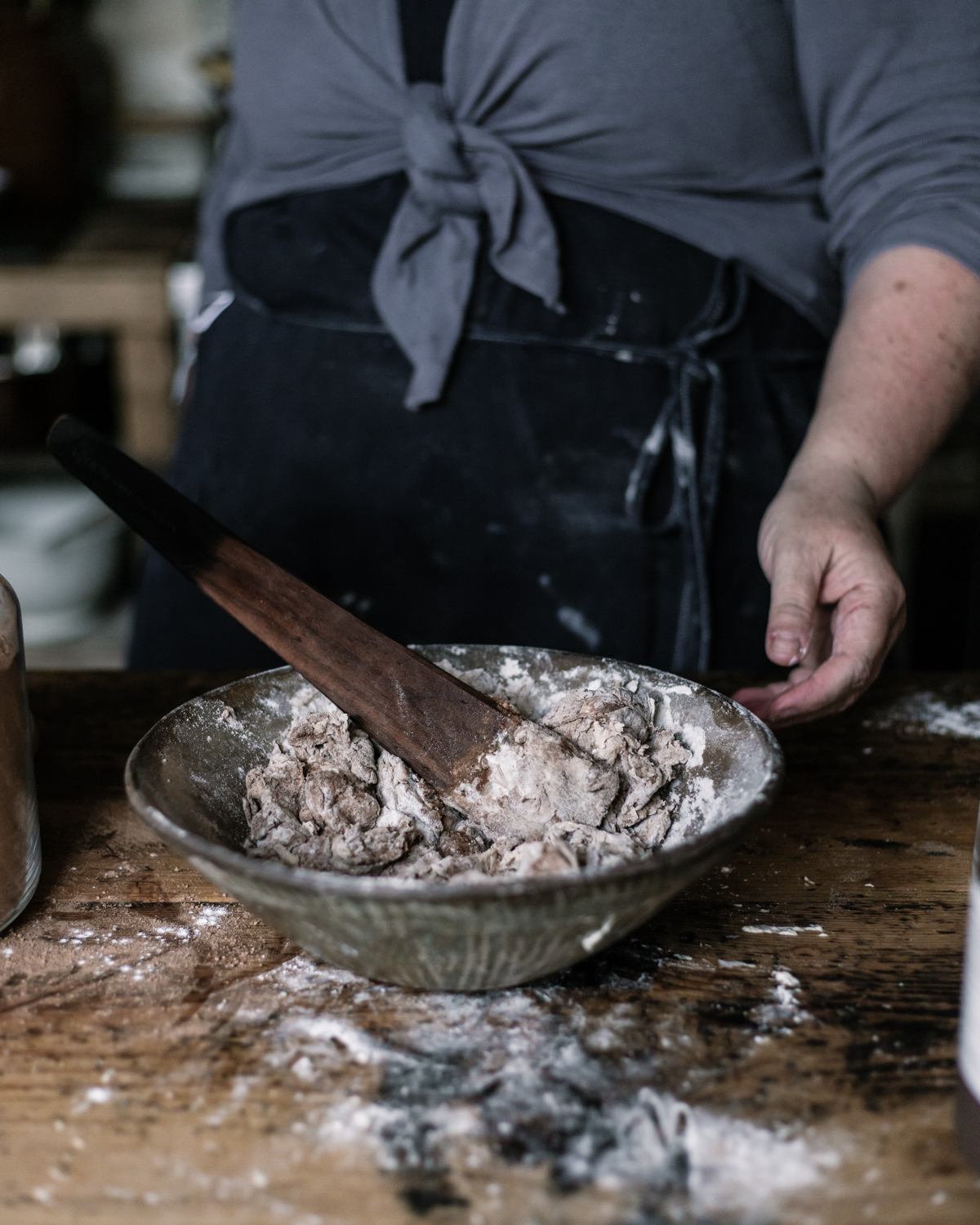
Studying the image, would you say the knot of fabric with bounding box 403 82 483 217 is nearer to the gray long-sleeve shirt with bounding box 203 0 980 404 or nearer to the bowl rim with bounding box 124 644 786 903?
the gray long-sleeve shirt with bounding box 203 0 980 404

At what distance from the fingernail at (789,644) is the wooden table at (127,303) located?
1.50 m

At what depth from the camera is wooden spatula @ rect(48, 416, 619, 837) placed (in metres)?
0.56

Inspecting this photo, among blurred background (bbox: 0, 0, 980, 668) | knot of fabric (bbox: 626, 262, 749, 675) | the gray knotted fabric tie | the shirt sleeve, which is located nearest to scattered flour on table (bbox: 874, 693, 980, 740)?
knot of fabric (bbox: 626, 262, 749, 675)

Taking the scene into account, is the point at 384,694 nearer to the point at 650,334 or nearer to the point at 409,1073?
the point at 409,1073

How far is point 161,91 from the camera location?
2299mm

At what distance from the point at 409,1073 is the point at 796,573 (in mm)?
380

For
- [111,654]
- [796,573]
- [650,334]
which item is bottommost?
[111,654]

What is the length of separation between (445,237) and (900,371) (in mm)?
377

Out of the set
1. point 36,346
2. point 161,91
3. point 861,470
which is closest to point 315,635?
point 861,470

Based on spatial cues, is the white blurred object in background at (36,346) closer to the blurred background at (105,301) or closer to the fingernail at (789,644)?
the blurred background at (105,301)

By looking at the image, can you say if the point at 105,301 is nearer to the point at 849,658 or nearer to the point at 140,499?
the point at 140,499

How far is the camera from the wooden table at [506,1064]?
1.29ft

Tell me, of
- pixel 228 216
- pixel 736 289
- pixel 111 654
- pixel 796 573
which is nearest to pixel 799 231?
pixel 736 289

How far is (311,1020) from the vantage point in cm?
48
